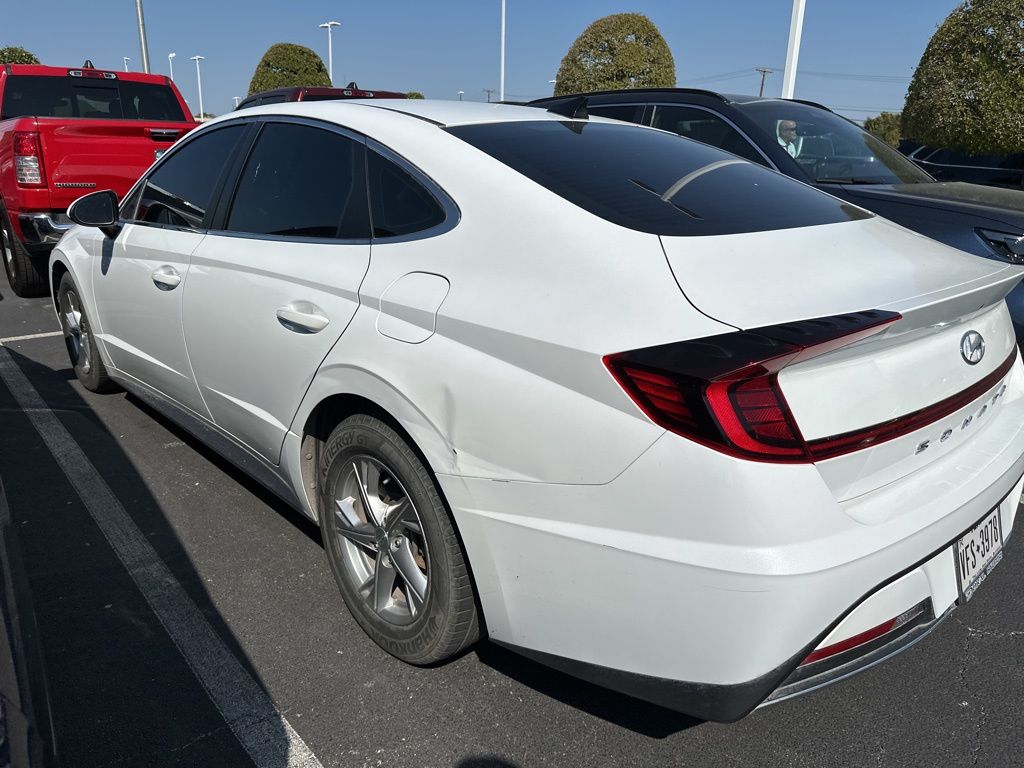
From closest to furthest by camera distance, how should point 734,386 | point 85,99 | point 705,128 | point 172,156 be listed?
point 734,386 < point 172,156 < point 705,128 < point 85,99

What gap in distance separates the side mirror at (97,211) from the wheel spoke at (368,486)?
211 centimetres

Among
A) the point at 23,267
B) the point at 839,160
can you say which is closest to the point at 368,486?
the point at 839,160

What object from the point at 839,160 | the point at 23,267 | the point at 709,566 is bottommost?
the point at 23,267

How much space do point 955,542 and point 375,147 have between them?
6.36ft

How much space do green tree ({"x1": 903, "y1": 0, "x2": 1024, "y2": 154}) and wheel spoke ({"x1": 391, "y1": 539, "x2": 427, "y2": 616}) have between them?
1222 cm

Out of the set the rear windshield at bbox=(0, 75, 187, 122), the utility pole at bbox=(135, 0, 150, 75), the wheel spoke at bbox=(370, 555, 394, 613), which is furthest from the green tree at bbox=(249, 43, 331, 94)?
the wheel spoke at bbox=(370, 555, 394, 613)

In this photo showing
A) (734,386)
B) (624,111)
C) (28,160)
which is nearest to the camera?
(734,386)

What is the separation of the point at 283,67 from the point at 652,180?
84.8ft

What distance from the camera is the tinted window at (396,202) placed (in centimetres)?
226

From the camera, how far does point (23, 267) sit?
704 cm

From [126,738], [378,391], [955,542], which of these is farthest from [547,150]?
[126,738]

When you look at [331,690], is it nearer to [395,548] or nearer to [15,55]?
[395,548]

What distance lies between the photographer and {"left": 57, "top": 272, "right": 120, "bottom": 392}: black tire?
4438 mm

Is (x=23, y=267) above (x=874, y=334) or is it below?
below
